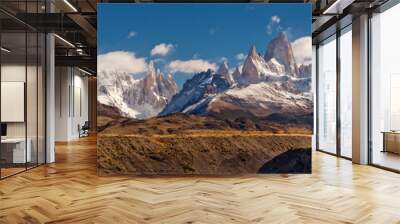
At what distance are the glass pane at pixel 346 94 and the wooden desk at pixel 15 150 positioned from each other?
6.67 meters

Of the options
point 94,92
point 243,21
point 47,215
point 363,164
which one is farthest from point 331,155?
point 94,92

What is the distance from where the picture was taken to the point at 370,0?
679cm

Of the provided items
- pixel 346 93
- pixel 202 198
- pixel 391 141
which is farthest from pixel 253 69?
pixel 346 93

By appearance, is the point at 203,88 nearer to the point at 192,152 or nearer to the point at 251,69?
the point at 251,69

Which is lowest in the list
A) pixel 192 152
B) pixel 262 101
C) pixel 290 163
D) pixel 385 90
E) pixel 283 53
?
pixel 290 163

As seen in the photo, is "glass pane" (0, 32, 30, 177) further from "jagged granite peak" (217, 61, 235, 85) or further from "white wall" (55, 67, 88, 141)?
"white wall" (55, 67, 88, 141)

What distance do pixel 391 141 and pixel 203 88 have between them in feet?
11.9

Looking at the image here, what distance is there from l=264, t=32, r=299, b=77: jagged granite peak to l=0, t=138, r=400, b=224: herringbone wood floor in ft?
6.04

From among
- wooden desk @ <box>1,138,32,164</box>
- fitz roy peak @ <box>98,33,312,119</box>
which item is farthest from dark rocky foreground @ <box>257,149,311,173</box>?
wooden desk @ <box>1,138,32,164</box>

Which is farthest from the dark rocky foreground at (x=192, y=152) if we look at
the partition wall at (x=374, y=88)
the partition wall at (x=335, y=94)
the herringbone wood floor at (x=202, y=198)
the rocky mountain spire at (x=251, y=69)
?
the partition wall at (x=335, y=94)

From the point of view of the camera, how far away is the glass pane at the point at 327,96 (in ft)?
32.3

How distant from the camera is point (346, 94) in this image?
8992 millimetres

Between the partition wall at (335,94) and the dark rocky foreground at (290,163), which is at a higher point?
the partition wall at (335,94)

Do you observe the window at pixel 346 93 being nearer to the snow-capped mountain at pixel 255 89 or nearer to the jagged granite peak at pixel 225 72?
the snow-capped mountain at pixel 255 89
